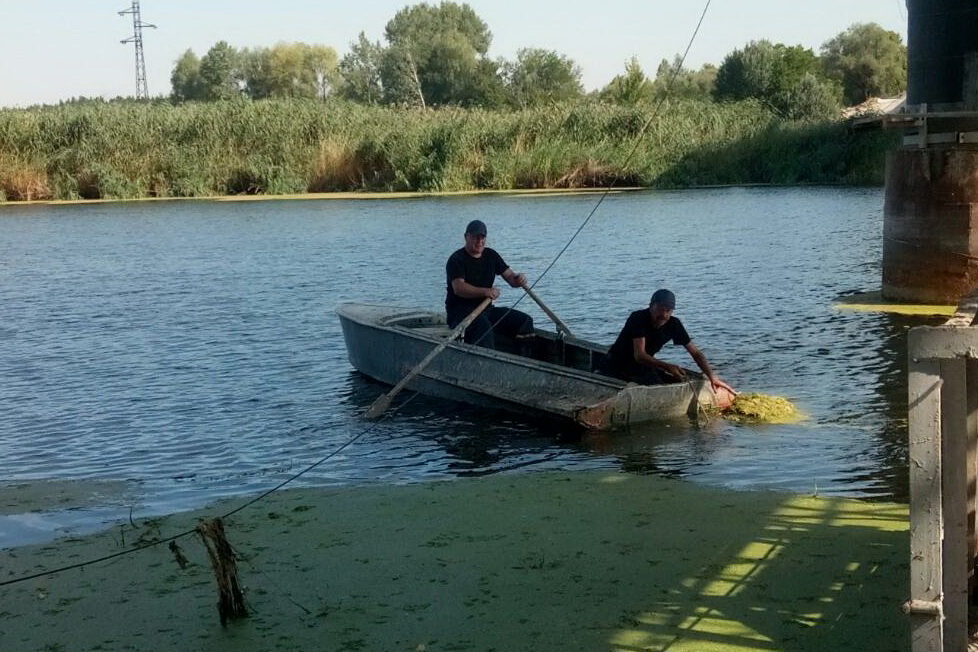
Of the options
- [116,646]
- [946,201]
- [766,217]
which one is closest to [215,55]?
[766,217]

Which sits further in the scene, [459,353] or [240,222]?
[240,222]

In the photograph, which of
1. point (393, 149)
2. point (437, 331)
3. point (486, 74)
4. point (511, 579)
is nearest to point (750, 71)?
point (486, 74)

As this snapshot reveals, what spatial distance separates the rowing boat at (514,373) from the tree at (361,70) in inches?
3594

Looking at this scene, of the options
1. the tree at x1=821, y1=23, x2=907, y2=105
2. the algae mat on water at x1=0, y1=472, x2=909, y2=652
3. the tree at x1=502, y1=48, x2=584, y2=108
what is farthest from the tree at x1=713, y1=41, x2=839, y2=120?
the algae mat on water at x1=0, y1=472, x2=909, y2=652

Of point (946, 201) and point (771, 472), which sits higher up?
point (946, 201)

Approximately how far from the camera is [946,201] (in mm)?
15219

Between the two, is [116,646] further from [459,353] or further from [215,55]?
[215,55]

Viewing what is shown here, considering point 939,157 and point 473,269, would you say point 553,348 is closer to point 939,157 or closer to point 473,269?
point 473,269

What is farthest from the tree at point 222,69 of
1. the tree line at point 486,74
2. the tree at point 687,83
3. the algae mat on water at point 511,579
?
the algae mat on water at point 511,579

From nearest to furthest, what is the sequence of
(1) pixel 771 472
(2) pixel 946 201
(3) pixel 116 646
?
(3) pixel 116 646
(1) pixel 771 472
(2) pixel 946 201

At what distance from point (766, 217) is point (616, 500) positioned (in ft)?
86.1

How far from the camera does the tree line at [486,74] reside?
212ft

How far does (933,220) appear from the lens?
50.5 ft

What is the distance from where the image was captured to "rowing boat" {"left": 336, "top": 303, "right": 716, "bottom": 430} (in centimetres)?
1010
